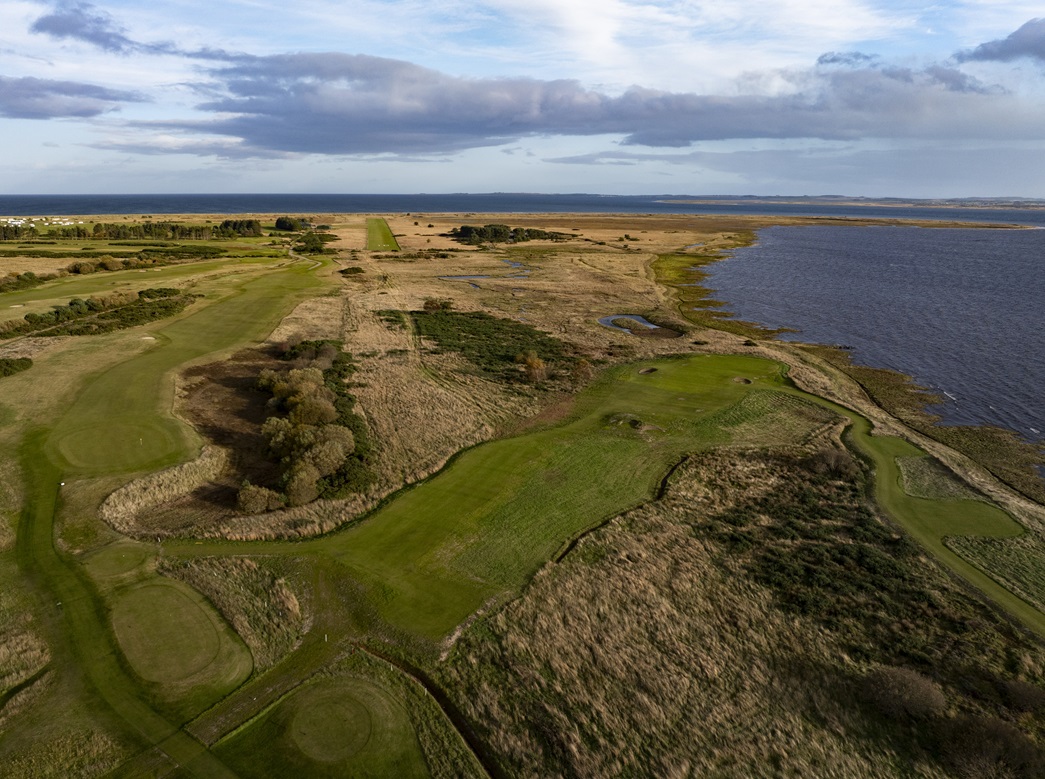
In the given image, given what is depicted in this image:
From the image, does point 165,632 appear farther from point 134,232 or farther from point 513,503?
point 134,232

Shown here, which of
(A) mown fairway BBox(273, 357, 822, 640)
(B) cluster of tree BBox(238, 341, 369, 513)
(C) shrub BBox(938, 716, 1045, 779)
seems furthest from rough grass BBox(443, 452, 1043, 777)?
(B) cluster of tree BBox(238, 341, 369, 513)

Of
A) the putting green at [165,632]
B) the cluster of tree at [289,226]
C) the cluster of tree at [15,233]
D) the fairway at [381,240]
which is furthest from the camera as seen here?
the cluster of tree at [289,226]

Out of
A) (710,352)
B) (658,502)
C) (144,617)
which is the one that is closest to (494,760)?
(144,617)

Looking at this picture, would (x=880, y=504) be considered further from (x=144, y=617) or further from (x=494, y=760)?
(x=144, y=617)

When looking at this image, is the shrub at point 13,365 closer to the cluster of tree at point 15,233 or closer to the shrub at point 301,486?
the shrub at point 301,486

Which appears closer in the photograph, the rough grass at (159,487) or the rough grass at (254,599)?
the rough grass at (254,599)

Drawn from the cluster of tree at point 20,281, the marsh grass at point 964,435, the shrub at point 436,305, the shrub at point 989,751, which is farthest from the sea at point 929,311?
the cluster of tree at point 20,281
